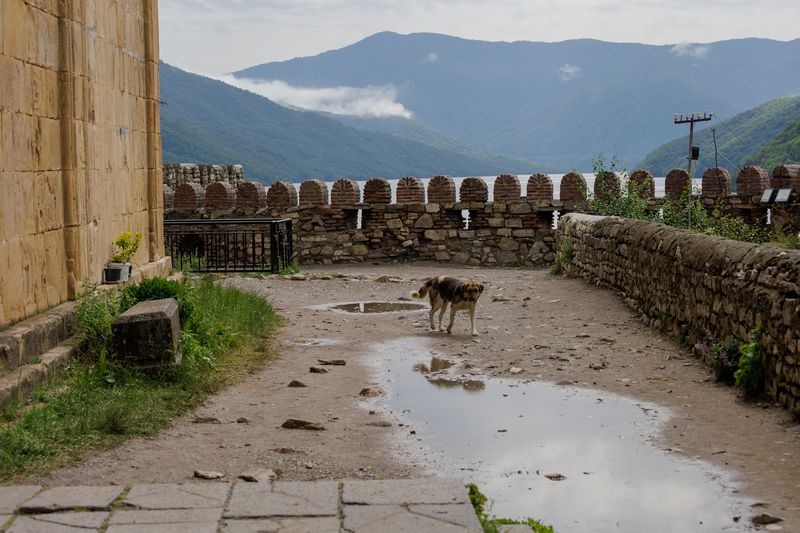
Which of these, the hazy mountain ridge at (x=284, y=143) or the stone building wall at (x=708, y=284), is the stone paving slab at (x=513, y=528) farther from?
the hazy mountain ridge at (x=284, y=143)

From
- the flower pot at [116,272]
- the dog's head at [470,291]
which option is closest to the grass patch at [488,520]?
the flower pot at [116,272]

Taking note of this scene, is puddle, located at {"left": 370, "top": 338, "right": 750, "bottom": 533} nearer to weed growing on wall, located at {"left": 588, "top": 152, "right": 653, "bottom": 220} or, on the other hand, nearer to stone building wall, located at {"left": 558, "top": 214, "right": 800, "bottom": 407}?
stone building wall, located at {"left": 558, "top": 214, "right": 800, "bottom": 407}

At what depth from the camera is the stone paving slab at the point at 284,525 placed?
4215 millimetres

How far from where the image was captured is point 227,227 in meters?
21.1

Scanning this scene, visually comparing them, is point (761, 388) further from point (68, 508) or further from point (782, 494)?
point (68, 508)

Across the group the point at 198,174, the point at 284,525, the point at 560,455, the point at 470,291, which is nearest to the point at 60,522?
the point at 284,525

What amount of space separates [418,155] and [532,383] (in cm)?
10903

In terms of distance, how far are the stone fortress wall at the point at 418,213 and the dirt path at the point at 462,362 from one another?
6.51 metres

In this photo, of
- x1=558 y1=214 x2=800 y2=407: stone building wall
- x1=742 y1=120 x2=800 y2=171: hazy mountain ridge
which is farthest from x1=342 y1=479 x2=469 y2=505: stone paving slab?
x1=742 y1=120 x2=800 y2=171: hazy mountain ridge

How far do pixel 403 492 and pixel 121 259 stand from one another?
5.52 m

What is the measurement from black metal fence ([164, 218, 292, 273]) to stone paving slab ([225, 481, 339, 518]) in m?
12.8

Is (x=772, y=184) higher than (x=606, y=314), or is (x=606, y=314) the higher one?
(x=772, y=184)

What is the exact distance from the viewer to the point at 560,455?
5902 mm

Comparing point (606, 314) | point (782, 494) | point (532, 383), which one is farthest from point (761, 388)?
point (606, 314)
